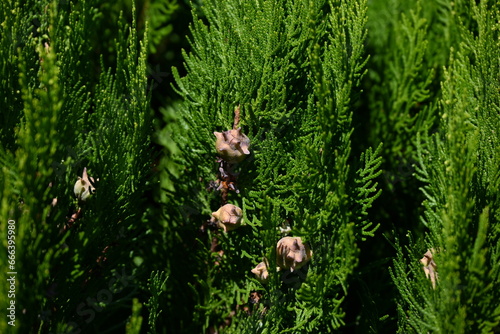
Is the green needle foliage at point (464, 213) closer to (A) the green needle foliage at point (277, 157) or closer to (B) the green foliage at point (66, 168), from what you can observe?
(A) the green needle foliage at point (277, 157)

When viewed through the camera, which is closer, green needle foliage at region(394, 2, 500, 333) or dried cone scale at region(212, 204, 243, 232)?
green needle foliage at region(394, 2, 500, 333)

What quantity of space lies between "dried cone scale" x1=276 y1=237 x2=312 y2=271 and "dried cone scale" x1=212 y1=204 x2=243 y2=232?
4.0 inches

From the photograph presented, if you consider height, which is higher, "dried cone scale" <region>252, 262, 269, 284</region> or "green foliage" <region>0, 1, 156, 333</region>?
"green foliage" <region>0, 1, 156, 333</region>

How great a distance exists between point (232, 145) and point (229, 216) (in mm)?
141

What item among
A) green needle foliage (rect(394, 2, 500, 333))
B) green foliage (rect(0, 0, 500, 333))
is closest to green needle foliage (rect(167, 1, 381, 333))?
green foliage (rect(0, 0, 500, 333))

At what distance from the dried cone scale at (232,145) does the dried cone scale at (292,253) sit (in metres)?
0.19

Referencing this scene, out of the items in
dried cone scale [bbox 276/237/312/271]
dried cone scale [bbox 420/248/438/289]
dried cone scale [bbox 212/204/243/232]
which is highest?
dried cone scale [bbox 212/204/243/232]

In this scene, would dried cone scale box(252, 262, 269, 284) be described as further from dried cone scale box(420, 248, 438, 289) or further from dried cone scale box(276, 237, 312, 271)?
dried cone scale box(420, 248, 438, 289)

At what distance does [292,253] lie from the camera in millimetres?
922

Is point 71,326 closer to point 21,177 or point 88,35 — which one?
point 21,177

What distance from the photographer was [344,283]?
2.87 ft

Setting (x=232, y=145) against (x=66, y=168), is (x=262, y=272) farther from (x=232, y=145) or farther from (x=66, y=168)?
(x=66, y=168)

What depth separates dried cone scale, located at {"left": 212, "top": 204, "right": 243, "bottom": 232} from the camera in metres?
0.99

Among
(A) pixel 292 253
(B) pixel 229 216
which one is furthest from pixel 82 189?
(A) pixel 292 253
